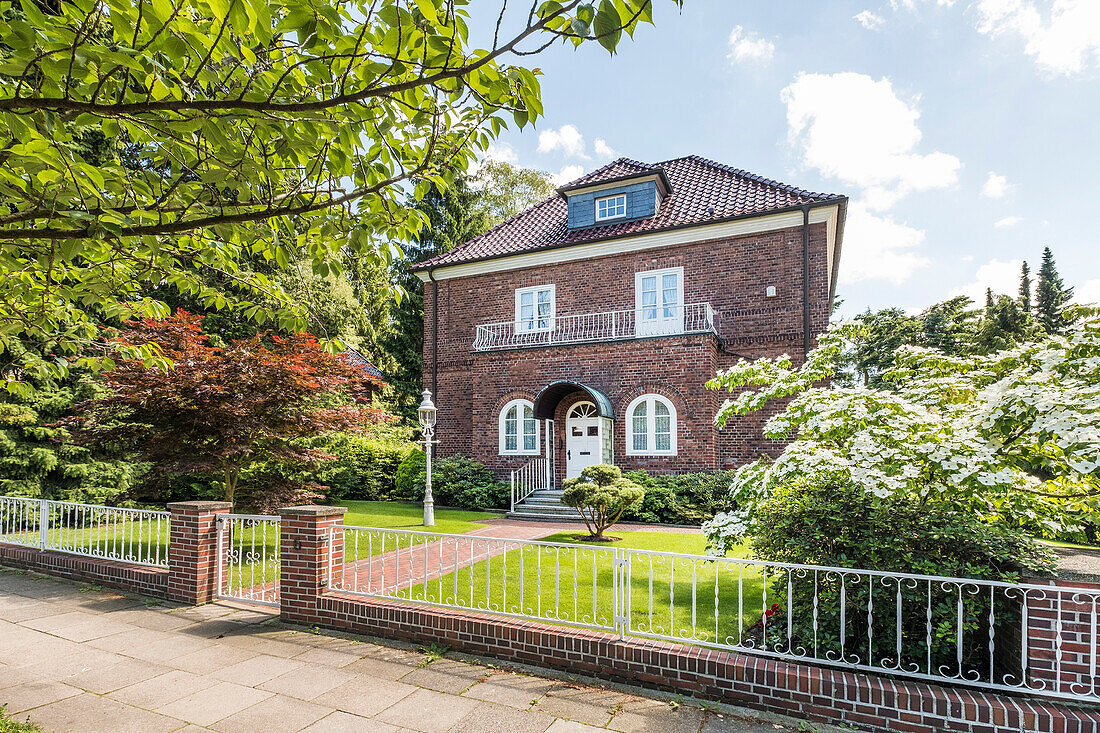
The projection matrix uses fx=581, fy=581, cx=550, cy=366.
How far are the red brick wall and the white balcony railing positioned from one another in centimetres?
27

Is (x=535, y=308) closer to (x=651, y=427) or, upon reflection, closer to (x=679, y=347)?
(x=679, y=347)

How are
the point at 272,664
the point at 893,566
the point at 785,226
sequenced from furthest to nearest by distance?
the point at 785,226
the point at 272,664
the point at 893,566

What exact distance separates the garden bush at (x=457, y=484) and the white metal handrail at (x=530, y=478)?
0.34 metres

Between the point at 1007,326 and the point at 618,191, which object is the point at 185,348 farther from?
the point at 1007,326

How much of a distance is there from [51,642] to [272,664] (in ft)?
8.01

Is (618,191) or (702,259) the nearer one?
(702,259)

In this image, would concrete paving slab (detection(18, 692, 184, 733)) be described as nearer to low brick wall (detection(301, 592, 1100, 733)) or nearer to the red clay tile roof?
low brick wall (detection(301, 592, 1100, 733))

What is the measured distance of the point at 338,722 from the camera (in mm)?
3908

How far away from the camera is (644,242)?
16906mm

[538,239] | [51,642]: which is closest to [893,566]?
[51,642]

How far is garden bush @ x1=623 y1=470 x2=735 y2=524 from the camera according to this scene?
44.3 feet

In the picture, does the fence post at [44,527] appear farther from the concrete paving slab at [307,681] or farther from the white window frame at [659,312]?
the white window frame at [659,312]

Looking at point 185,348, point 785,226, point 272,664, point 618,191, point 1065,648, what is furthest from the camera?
point 618,191

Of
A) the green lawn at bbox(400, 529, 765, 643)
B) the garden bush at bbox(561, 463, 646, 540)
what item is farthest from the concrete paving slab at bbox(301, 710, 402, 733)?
the garden bush at bbox(561, 463, 646, 540)
